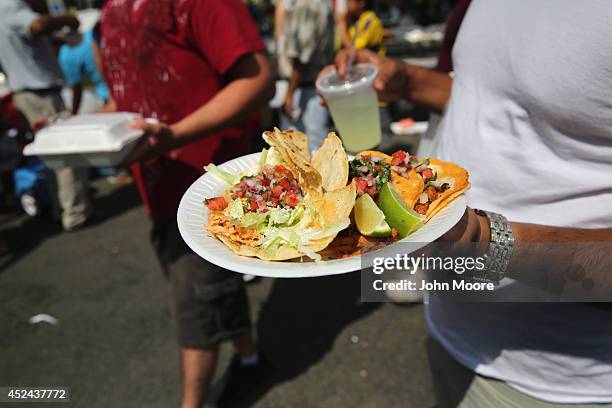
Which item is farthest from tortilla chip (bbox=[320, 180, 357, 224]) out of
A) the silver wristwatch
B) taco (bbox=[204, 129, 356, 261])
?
the silver wristwatch

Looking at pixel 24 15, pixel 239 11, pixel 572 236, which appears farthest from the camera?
pixel 24 15

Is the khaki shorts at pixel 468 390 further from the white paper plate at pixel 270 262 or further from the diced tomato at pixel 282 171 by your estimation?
the diced tomato at pixel 282 171

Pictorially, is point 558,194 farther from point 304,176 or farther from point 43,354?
point 43,354

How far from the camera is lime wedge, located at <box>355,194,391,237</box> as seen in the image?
43.6 inches

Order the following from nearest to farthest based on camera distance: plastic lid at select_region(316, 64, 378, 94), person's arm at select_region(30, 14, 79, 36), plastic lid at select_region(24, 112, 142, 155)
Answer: plastic lid at select_region(316, 64, 378, 94)
plastic lid at select_region(24, 112, 142, 155)
person's arm at select_region(30, 14, 79, 36)

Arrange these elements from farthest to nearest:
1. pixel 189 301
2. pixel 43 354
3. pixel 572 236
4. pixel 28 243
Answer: pixel 28 243 < pixel 43 354 < pixel 189 301 < pixel 572 236

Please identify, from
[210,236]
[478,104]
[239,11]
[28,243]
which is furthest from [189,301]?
[28,243]

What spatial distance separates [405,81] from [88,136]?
1.50m

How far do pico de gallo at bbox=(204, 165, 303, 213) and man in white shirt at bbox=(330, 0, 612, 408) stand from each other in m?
0.45

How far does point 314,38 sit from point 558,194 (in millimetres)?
4006

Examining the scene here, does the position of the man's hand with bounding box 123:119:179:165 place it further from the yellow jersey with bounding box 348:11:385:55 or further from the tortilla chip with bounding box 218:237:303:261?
the yellow jersey with bounding box 348:11:385:55

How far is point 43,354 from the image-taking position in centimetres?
350

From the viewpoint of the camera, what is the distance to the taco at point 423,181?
Answer: 3.93ft

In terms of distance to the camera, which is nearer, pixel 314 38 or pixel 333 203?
pixel 333 203
